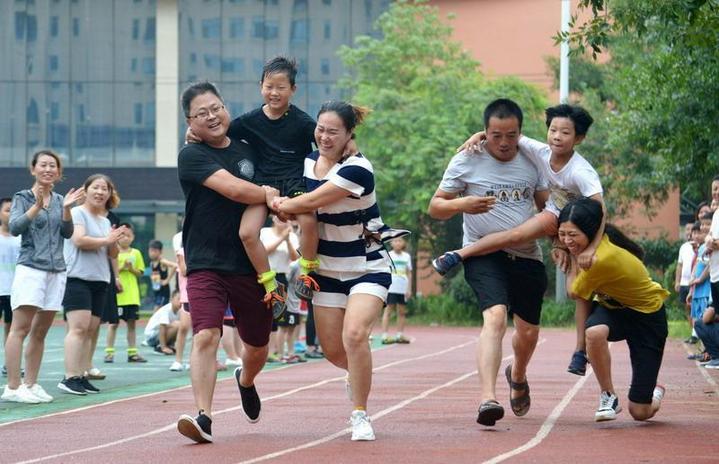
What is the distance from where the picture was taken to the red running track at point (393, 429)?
796cm

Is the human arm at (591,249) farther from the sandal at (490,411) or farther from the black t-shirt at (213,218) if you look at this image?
the black t-shirt at (213,218)

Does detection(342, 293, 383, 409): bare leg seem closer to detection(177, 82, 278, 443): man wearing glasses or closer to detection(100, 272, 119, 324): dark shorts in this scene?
detection(177, 82, 278, 443): man wearing glasses

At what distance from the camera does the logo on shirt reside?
878 cm

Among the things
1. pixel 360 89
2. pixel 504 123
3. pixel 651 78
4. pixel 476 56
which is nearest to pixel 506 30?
pixel 476 56

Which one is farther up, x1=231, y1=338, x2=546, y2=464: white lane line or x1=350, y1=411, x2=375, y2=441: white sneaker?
x1=350, y1=411, x2=375, y2=441: white sneaker

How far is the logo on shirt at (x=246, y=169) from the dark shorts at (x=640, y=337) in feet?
8.40

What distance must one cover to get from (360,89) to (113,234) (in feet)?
105

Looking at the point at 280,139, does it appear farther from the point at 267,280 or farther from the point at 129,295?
the point at 129,295

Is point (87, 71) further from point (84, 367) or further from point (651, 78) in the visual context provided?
point (84, 367)

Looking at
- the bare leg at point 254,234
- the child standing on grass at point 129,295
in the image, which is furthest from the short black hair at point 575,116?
the child standing on grass at point 129,295

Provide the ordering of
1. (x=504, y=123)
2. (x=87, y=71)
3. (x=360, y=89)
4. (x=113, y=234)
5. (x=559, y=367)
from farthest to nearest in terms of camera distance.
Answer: (x=87, y=71)
(x=360, y=89)
(x=559, y=367)
(x=113, y=234)
(x=504, y=123)

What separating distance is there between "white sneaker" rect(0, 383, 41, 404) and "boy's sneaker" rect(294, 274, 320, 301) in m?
4.26

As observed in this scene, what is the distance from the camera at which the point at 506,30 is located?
5588 centimetres

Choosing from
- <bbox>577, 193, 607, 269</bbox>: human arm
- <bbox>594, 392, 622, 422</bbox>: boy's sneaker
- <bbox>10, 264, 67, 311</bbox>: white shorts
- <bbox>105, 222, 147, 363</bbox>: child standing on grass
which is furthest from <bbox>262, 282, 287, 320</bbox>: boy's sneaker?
<bbox>105, 222, 147, 363</bbox>: child standing on grass
